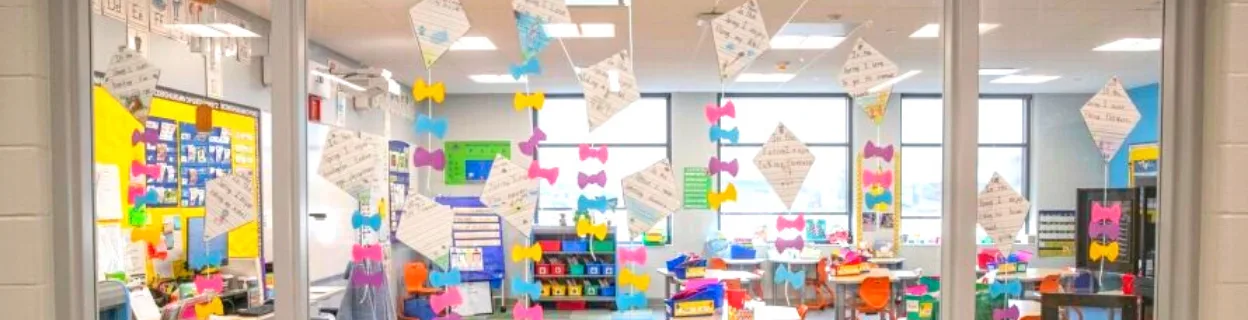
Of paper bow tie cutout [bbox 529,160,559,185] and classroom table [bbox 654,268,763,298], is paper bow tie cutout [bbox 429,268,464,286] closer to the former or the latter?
paper bow tie cutout [bbox 529,160,559,185]

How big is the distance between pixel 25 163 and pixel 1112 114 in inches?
103

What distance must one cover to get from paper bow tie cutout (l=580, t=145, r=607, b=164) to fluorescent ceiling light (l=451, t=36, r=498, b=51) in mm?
3680

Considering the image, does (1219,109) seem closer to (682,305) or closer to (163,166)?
(682,305)

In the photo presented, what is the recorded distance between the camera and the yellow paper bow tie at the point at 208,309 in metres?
4.06

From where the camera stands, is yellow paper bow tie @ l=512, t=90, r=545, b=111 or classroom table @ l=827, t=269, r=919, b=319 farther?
classroom table @ l=827, t=269, r=919, b=319

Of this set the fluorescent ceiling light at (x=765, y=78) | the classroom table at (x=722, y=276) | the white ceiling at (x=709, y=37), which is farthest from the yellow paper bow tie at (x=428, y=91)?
the fluorescent ceiling light at (x=765, y=78)

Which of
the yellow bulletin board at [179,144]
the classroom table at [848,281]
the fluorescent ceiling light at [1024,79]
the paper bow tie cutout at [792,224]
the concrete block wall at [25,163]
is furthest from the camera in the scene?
the fluorescent ceiling light at [1024,79]

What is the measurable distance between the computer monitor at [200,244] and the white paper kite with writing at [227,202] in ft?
8.25

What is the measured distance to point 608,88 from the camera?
214 centimetres

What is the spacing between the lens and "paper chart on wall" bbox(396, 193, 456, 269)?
2072 mm

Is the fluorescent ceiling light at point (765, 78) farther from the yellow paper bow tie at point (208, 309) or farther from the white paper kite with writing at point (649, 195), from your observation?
the white paper kite with writing at point (649, 195)

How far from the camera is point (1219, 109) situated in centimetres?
170

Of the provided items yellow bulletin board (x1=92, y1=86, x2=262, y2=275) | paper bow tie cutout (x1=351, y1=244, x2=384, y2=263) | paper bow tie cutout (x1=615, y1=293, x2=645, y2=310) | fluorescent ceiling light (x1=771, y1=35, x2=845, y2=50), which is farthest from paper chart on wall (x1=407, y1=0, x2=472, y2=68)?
fluorescent ceiling light (x1=771, y1=35, x2=845, y2=50)

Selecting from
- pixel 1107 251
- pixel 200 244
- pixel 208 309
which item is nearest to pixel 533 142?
pixel 1107 251
